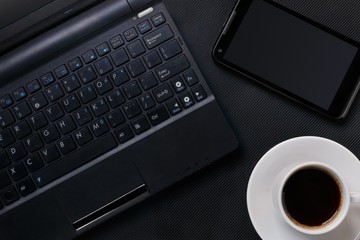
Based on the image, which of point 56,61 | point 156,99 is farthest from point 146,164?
point 56,61

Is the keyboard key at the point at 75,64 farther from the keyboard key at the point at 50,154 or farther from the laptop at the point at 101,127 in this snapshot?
the keyboard key at the point at 50,154

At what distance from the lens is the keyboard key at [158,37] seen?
828mm

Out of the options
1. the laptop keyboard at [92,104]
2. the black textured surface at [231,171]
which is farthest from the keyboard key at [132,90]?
the black textured surface at [231,171]

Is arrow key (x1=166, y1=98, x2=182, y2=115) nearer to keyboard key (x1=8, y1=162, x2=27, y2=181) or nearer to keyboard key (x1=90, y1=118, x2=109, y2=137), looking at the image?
keyboard key (x1=90, y1=118, x2=109, y2=137)

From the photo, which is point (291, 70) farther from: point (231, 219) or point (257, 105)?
point (231, 219)

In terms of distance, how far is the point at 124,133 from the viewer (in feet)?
2.69

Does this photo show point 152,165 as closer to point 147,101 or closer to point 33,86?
point 147,101

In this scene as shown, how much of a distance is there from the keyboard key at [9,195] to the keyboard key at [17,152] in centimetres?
4

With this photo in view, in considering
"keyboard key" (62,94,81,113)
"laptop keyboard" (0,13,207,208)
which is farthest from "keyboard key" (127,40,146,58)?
"keyboard key" (62,94,81,113)

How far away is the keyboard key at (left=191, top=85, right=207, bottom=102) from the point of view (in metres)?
0.82

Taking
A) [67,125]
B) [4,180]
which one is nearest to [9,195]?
[4,180]

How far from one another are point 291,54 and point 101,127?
0.94 feet

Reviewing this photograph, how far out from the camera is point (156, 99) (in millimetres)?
822

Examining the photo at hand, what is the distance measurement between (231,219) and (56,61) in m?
0.33
